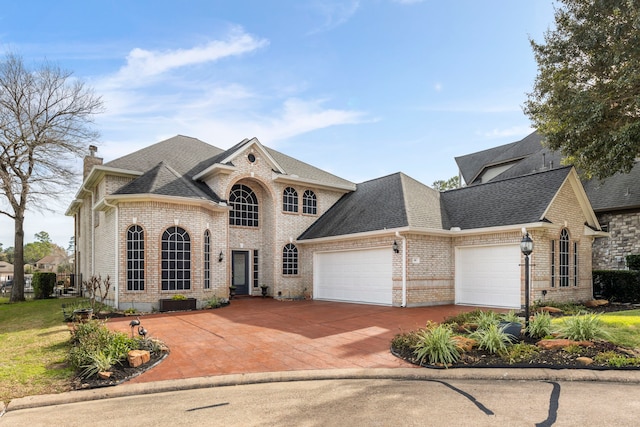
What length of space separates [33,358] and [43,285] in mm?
18036

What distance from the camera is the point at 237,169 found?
56.4 feet

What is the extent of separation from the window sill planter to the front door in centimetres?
400

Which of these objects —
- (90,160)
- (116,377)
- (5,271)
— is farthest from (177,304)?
(5,271)

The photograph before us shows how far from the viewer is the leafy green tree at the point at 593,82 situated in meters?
12.4

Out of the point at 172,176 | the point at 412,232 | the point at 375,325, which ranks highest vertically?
the point at 172,176

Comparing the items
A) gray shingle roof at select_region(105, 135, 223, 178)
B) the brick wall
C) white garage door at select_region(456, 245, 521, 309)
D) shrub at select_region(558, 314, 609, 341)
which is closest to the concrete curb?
shrub at select_region(558, 314, 609, 341)

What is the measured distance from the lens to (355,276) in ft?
52.7

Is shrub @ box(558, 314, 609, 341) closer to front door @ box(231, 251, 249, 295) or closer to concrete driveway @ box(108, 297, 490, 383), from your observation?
concrete driveway @ box(108, 297, 490, 383)

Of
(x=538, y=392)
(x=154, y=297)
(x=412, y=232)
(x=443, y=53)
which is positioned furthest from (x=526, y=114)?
(x=154, y=297)

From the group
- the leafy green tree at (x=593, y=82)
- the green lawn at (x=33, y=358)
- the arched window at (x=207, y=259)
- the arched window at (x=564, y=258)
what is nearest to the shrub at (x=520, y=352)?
the green lawn at (x=33, y=358)

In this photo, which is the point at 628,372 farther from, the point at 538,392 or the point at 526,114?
the point at 526,114

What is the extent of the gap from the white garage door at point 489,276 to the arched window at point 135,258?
38.3 ft

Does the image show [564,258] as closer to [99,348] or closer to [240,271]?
[240,271]

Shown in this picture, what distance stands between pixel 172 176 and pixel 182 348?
8696mm
